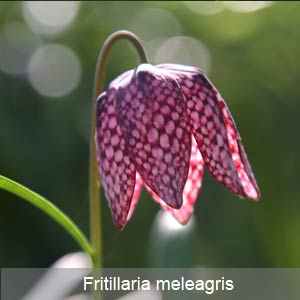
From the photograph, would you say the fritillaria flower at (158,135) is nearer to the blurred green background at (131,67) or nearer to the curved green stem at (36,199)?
the curved green stem at (36,199)

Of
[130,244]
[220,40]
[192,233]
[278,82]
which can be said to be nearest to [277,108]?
[278,82]

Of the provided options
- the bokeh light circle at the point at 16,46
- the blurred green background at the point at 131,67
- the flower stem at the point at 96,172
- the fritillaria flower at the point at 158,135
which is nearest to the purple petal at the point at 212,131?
the fritillaria flower at the point at 158,135

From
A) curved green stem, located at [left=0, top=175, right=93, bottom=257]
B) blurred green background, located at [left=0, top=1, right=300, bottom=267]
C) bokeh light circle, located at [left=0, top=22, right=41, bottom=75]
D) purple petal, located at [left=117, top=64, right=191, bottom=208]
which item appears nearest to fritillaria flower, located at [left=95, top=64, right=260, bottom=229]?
purple petal, located at [left=117, top=64, right=191, bottom=208]

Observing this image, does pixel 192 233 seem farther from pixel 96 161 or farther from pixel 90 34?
pixel 90 34

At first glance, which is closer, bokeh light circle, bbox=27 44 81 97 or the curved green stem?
the curved green stem

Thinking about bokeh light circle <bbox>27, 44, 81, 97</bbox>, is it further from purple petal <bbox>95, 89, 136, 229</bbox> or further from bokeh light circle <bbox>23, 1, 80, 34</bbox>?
purple petal <bbox>95, 89, 136, 229</bbox>

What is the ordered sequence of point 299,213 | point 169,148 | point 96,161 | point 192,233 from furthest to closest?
point 299,213
point 192,233
point 96,161
point 169,148

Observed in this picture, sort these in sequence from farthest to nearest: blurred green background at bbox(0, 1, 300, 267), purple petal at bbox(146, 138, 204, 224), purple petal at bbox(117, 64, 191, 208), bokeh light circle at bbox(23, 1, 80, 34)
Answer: bokeh light circle at bbox(23, 1, 80, 34) < blurred green background at bbox(0, 1, 300, 267) < purple petal at bbox(146, 138, 204, 224) < purple petal at bbox(117, 64, 191, 208)
